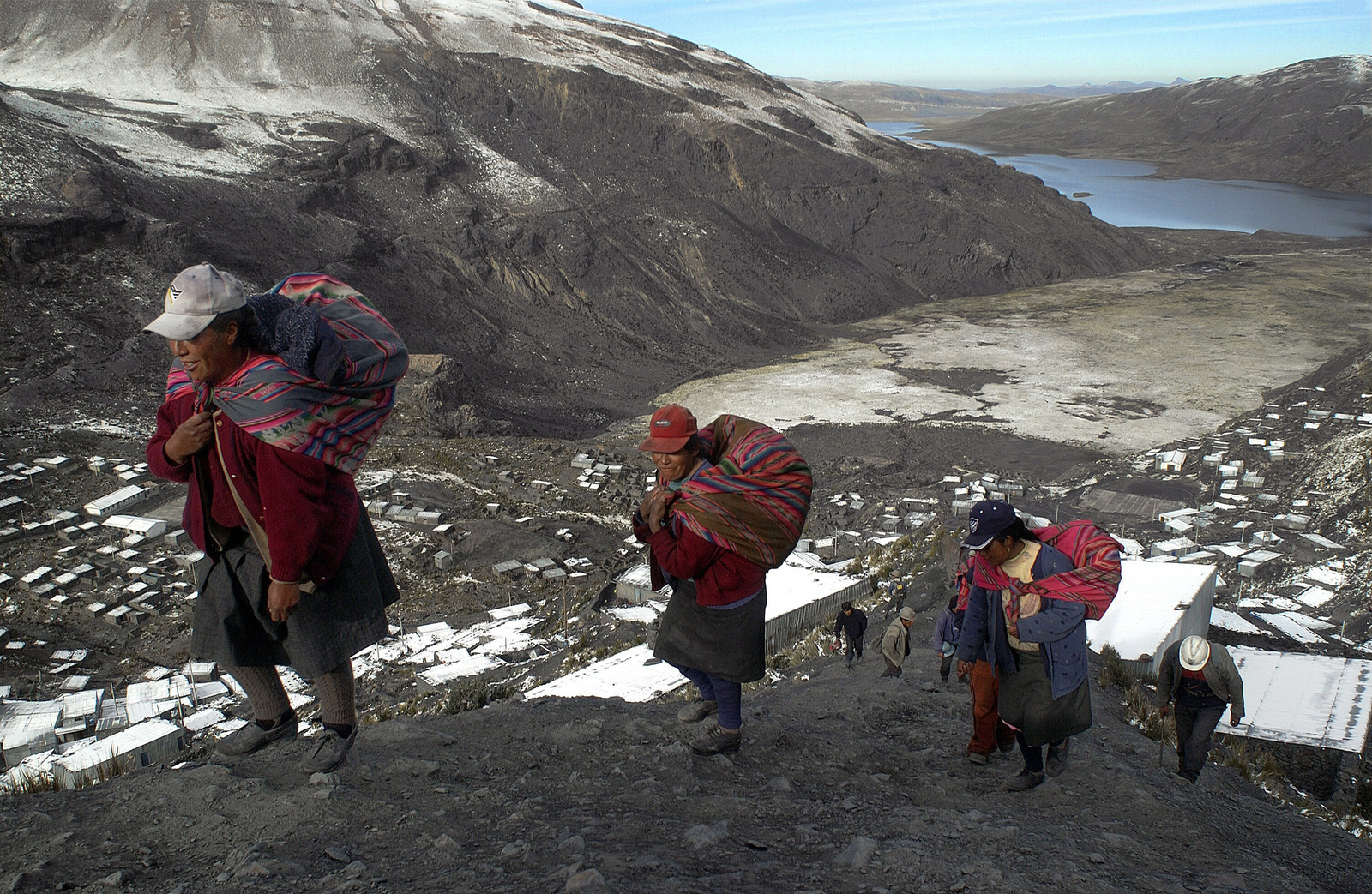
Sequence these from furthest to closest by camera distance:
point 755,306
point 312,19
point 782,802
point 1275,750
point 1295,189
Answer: point 1295,189 → point 312,19 → point 755,306 → point 1275,750 → point 782,802

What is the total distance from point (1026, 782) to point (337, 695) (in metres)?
2.58

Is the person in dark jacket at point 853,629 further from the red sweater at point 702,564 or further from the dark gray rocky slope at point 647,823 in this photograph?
the red sweater at point 702,564

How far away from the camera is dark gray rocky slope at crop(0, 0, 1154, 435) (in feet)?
73.7

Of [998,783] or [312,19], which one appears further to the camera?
[312,19]

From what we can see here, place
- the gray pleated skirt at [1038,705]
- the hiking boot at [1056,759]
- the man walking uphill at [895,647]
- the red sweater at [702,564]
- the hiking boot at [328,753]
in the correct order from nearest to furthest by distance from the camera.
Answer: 1. the hiking boot at [328,753]
2. the red sweater at [702,564]
3. the gray pleated skirt at [1038,705]
4. the hiking boot at [1056,759]
5. the man walking uphill at [895,647]

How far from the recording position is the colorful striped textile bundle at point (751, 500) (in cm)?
298

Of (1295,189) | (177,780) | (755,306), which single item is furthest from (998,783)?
(1295,189)

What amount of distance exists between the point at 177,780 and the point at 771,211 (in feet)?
126

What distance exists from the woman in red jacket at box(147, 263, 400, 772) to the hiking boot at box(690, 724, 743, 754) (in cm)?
135

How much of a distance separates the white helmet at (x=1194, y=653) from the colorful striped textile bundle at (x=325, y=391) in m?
4.00

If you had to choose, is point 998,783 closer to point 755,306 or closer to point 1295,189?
point 755,306

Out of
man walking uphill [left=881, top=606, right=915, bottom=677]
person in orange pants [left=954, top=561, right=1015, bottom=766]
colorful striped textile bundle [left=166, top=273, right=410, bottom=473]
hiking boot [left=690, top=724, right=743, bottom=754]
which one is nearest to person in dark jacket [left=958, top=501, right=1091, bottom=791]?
person in orange pants [left=954, top=561, right=1015, bottom=766]

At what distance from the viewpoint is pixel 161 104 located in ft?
106

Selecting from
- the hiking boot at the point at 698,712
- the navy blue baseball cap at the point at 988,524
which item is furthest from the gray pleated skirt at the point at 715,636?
the navy blue baseball cap at the point at 988,524
